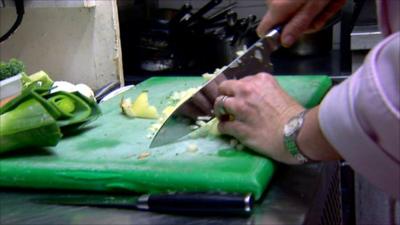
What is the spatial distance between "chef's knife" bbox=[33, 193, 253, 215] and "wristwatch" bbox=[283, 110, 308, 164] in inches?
3.3

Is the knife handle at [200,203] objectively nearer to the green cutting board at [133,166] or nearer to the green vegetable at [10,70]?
the green cutting board at [133,166]

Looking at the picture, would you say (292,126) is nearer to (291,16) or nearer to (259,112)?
(259,112)

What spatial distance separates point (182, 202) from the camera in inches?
20.7

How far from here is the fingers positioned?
2.35 ft

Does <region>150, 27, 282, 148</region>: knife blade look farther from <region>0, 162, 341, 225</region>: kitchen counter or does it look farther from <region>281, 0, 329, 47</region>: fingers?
<region>0, 162, 341, 225</region>: kitchen counter

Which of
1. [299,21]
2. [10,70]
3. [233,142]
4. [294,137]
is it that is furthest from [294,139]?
[10,70]

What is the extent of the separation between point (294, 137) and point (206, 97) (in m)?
0.19

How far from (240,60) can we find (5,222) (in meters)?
0.38

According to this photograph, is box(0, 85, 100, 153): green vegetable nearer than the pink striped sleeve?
No

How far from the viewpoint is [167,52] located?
1.35m

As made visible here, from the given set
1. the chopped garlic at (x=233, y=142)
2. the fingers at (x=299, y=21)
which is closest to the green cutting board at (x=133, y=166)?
the chopped garlic at (x=233, y=142)

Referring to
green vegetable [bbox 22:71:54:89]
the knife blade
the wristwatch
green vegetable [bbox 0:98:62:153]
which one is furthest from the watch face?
green vegetable [bbox 22:71:54:89]

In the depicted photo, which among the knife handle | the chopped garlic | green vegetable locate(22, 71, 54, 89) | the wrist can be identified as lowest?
the chopped garlic

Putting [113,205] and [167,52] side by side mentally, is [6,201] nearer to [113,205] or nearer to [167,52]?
[113,205]
